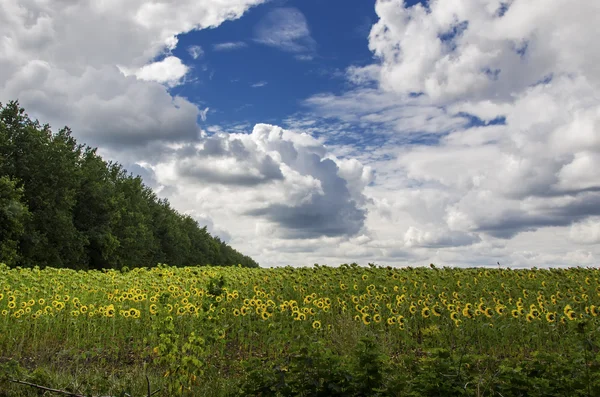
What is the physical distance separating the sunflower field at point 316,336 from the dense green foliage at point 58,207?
624 inches

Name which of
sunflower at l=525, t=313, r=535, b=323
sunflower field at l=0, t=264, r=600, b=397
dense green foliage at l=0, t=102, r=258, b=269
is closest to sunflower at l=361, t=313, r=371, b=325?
sunflower field at l=0, t=264, r=600, b=397

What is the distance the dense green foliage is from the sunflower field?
52.0ft

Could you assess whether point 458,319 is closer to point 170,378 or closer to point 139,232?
point 170,378

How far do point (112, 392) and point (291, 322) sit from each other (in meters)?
4.39

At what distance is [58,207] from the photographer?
3428 centimetres

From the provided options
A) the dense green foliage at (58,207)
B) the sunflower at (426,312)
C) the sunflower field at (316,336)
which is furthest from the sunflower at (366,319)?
the dense green foliage at (58,207)

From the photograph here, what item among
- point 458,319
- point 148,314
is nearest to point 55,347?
point 148,314

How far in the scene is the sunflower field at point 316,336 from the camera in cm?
516

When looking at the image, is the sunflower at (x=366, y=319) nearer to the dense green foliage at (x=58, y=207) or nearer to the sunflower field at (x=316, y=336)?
the sunflower field at (x=316, y=336)

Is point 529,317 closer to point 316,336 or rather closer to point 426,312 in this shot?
point 426,312

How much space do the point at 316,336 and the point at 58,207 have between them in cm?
2995

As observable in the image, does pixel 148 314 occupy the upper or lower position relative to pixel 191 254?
lower

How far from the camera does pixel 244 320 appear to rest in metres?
10.6

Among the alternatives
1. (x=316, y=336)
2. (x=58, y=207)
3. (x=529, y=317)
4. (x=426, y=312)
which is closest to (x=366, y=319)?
(x=426, y=312)
